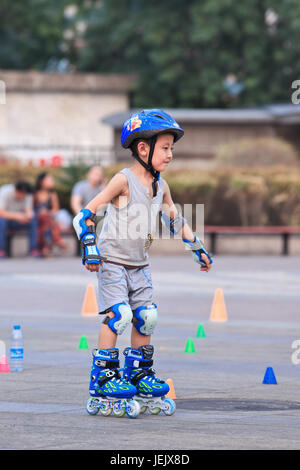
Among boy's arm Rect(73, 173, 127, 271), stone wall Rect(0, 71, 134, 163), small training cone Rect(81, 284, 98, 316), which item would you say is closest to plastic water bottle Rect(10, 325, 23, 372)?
boy's arm Rect(73, 173, 127, 271)

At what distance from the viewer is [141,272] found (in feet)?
21.9

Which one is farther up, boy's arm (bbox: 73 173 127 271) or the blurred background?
the blurred background

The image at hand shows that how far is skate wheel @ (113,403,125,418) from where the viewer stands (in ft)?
20.7

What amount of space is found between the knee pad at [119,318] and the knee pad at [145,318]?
6.1 inches

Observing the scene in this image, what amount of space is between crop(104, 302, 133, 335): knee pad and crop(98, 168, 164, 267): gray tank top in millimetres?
296

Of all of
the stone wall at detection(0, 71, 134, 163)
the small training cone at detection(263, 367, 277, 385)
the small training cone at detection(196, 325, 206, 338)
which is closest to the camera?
the small training cone at detection(263, 367, 277, 385)

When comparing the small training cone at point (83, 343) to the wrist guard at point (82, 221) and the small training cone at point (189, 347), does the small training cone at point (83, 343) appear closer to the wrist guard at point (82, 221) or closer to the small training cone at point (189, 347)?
the small training cone at point (189, 347)

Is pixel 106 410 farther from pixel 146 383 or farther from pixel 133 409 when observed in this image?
pixel 146 383

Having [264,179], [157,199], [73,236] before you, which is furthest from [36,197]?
[157,199]

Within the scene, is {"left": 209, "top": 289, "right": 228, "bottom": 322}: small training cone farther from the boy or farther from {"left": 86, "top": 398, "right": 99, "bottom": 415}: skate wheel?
{"left": 86, "top": 398, "right": 99, "bottom": 415}: skate wheel

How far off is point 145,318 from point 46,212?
551 inches
